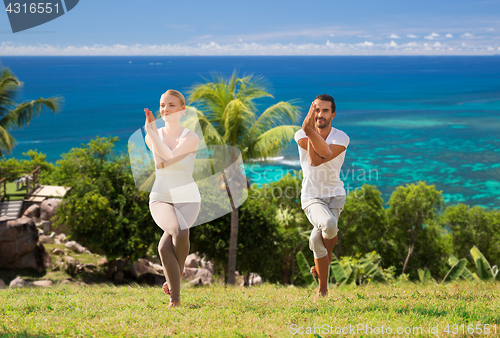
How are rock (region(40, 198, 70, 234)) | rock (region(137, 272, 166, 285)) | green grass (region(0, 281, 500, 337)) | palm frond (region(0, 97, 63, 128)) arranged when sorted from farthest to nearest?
1. rock (region(40, 198, 70, 234))
2. rock (region(137, 272, 166, 285))
3. palm frond (region(0, 97, 63, 128))
4. green grass (region(0, 281, 500, 337))

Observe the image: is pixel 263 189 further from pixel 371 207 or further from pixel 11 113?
pixel 11 113

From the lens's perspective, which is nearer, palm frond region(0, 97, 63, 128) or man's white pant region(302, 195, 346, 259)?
man's white pant region(302, 195, 346, 259)

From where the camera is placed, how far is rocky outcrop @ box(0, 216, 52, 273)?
61.6 ft

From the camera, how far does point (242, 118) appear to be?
1606cm

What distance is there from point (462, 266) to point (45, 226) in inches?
970

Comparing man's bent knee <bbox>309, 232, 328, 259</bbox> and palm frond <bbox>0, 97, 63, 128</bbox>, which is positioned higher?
palm frond <bbox>0, 97, 63, 128</bbox>

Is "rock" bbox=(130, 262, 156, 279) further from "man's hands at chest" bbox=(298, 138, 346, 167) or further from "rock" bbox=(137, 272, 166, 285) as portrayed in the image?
"man's hands at chest" bbox=(298, 138, 346, 167)

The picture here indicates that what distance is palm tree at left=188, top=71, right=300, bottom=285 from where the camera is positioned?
50.9 feet

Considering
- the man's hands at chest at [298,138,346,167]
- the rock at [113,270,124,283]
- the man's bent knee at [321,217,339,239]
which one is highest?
the man's hands at chest at [298,138,346,167]

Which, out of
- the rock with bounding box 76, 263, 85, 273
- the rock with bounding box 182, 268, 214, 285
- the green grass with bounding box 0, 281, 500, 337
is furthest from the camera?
the rock with bounding box 182, 268, 214, 285

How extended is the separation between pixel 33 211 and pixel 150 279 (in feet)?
35.0

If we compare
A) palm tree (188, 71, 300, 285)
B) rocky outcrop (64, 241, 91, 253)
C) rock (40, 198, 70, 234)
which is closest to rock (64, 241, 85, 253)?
rocky outcrop (64, 241, 91, 253)

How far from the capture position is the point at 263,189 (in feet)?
97.2

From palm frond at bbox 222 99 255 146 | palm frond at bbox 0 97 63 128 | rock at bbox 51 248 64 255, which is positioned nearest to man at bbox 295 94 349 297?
palm frond at bbox 222 99 255 146
